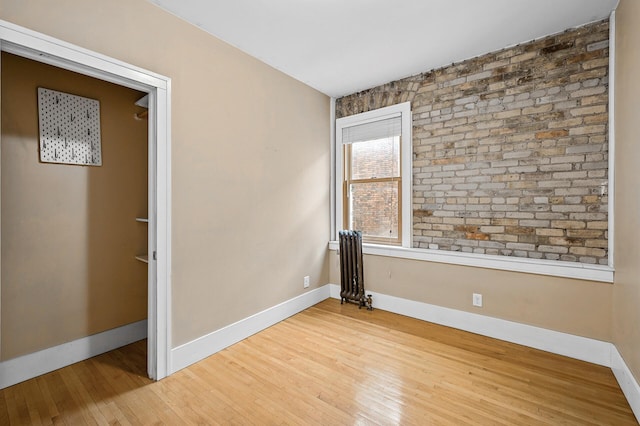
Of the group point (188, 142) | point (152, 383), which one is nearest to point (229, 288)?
point (152, 383)

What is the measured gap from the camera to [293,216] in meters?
3.55

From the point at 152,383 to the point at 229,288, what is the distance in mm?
908

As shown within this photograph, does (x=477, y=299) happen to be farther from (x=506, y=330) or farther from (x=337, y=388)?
(x=337, y=388)

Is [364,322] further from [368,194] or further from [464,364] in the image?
[368,194]

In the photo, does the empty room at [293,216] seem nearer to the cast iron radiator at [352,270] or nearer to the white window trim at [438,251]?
the white window trim at [438,251]

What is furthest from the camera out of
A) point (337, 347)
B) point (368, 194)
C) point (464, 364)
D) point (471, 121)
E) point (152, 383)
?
point (368, 194)

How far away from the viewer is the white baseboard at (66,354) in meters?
2.14

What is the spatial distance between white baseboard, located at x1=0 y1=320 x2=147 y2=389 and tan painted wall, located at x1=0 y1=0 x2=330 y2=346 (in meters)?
0.81

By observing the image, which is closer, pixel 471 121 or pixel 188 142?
pixel 188 142

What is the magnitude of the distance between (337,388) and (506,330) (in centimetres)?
182

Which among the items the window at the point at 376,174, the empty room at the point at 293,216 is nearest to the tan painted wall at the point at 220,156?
the empty room at the point at 293,216

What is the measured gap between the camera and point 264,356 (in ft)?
8.46

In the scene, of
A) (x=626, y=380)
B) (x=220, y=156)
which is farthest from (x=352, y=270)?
(x=626, y=380)

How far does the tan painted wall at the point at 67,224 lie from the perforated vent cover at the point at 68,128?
47 mm
